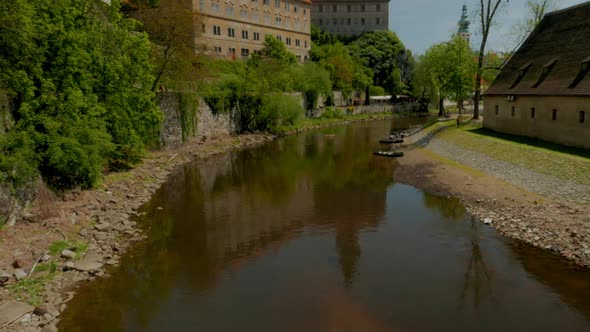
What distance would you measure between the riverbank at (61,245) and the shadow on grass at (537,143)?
24.9m

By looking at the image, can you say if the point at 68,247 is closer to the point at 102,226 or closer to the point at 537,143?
the point at 102,226

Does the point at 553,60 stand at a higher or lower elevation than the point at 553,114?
higher

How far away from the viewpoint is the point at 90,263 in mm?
15414

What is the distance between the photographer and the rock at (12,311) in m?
11.6

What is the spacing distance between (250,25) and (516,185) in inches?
2201

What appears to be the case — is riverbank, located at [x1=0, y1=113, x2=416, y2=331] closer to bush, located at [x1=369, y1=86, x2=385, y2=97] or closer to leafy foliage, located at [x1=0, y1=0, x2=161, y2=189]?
leafy foliage, located at [x1=0, y1=0, x2=161, y2=189]

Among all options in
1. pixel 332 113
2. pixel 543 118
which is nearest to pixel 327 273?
pixel 543 118

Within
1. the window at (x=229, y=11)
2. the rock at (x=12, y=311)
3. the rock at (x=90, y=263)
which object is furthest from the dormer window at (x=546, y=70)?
the window at (x=229, y=11)

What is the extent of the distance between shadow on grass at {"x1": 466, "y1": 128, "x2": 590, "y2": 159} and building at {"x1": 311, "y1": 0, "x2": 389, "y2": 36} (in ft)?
235

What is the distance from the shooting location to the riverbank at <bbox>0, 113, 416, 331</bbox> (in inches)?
493

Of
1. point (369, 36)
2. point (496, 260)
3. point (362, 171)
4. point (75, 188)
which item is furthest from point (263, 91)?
point (369, 36)

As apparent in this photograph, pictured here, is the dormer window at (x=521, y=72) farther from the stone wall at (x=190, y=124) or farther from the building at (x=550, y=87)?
the stone wall at (x=190, y=124)

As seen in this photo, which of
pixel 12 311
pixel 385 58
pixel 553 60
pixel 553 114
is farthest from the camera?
pixel 385 58

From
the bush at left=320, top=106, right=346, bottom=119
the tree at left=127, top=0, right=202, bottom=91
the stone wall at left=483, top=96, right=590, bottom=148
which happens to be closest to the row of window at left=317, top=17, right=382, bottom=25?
the bush at left=320, top=106, right=346, bottom=119
